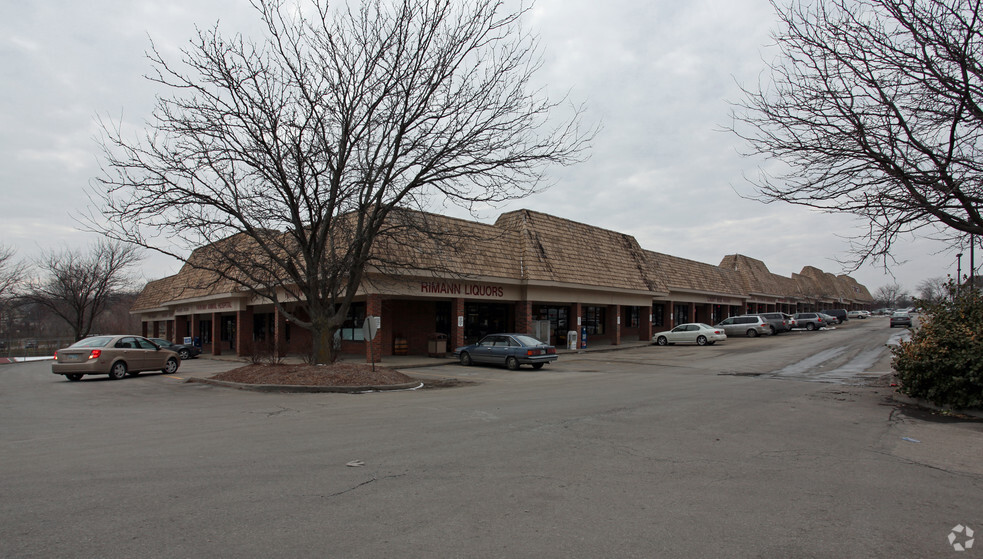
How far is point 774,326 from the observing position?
43.6 meters

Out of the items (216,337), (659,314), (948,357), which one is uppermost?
(659,314)

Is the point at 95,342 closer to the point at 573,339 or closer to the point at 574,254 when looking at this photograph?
the point at 573,339

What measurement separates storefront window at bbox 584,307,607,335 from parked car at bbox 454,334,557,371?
16893 millimetres

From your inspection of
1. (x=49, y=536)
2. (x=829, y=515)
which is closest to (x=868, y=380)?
(x=829, y=515)

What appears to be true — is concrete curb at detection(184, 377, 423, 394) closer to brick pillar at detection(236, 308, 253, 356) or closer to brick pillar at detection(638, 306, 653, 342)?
brick pillar at detection(236, 308, 253, 356)

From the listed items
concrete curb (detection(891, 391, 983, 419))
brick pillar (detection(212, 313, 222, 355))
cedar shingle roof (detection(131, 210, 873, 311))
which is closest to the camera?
concrete curb (detection(891, 391, 983, 419))

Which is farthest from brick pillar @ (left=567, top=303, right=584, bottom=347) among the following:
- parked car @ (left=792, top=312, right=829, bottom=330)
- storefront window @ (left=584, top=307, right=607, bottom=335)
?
parked car @ (left=792, top=312, right=829, bottom=330)

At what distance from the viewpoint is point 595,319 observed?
40.7m

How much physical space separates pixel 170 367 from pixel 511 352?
13.3 metres

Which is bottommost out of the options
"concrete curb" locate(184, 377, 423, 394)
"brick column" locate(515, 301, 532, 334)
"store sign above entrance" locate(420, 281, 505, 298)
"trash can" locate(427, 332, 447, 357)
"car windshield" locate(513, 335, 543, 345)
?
"concrete curb" locate(184, 377, 423, 394)

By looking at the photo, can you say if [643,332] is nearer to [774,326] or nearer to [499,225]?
[774,326]

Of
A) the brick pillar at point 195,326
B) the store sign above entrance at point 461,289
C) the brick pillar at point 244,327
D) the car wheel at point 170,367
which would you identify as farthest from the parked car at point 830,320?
the car wheel at point 170,367

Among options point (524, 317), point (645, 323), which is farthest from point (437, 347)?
point (645, 323)

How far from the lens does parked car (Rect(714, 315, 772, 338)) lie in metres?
42.5
